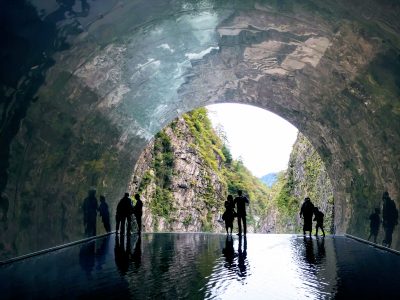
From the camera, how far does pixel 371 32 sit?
697 cm

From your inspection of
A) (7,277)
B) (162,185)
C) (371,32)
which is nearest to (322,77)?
(371,32)

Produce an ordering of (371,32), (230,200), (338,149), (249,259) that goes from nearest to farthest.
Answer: (371,32) → (249,259) → (338,149) → (230,200)

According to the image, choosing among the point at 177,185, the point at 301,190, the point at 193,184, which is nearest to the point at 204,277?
the point at 177,185

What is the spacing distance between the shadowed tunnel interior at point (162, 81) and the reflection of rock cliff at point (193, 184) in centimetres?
1758

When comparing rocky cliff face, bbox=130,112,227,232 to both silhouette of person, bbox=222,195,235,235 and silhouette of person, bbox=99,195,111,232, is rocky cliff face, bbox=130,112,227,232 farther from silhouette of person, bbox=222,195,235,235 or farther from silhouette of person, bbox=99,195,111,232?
silhouette of person, bbox=222,195,235,235

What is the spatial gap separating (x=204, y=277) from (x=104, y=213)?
988 centimetres

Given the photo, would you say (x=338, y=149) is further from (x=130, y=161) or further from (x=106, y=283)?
(x=106, y=283)

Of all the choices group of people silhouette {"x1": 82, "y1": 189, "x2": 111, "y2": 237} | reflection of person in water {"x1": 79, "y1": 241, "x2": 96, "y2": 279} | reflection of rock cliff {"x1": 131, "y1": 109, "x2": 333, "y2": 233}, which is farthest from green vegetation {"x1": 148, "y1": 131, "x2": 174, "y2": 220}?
reflection of person in water {"x1": 79, "y1": 241, "x2": 96, "y2": 279}

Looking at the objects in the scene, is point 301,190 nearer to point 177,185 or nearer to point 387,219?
point 177,185

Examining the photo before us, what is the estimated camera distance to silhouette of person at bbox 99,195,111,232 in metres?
14.2

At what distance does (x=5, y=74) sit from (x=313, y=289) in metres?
5.51

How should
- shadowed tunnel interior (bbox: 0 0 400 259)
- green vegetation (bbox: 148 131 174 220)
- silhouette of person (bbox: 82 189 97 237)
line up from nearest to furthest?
shadowed tunnel interior (bbox: 0 0 400 259) < silhouette of person (bbox: 82 189 97 237) < green vegetation (bbox: 148 131 174 220)

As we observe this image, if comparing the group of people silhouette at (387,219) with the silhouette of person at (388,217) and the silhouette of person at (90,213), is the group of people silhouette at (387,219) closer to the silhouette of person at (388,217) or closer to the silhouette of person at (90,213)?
the silhouette of person at (388,217)

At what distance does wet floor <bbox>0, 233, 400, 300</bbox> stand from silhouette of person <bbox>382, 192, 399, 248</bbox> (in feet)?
4.63
